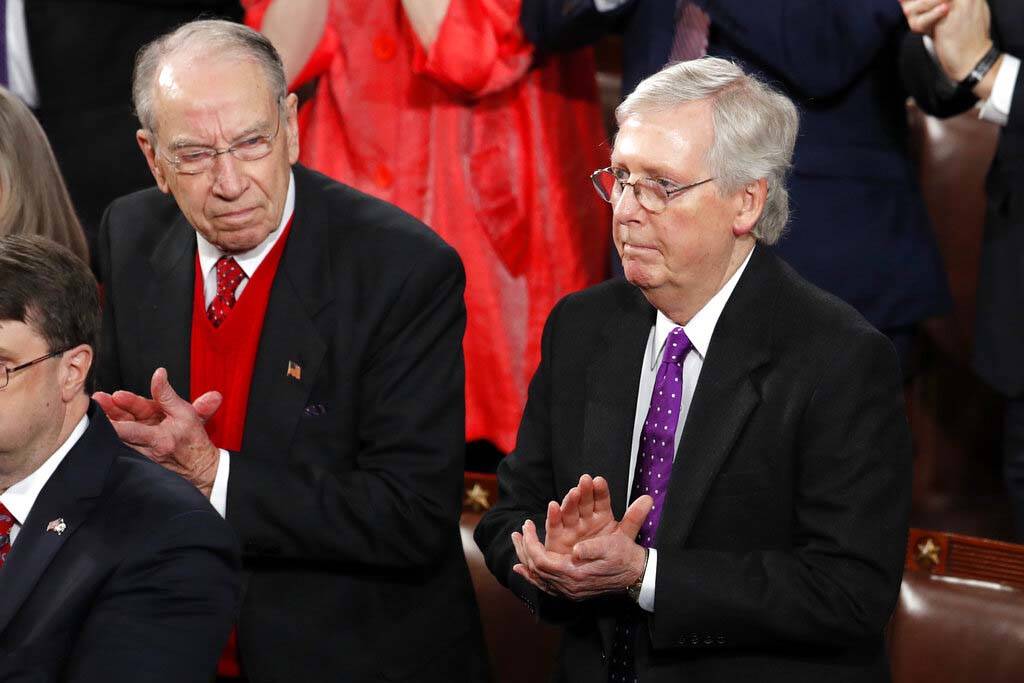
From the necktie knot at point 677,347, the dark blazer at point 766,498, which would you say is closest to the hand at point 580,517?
the dark blazer at point 766,498

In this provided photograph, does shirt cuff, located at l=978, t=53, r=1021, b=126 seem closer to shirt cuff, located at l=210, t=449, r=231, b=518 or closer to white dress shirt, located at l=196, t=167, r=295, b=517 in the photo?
white dress shirt, located at l=196, t=167, r=295, b=517

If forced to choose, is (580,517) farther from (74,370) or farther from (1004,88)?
(1004,88)

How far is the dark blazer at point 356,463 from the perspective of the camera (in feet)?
8.75

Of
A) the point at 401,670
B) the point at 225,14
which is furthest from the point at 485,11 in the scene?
the point at 401,670

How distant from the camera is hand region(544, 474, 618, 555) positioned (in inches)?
87.9

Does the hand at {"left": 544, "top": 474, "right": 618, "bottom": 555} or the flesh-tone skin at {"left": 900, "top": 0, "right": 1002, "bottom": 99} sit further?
the flesh-tone skin at {"left": 900, "top": 0, "right": 1002, "bottom": 99}

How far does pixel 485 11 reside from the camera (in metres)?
3.51

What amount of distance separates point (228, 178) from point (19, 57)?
1429 mm

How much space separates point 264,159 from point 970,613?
58.8 inches

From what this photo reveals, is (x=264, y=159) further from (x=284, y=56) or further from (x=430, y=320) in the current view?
(x=284, y=56)

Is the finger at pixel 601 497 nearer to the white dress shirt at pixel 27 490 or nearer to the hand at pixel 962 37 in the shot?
the white dress shirt at pixel 27 490

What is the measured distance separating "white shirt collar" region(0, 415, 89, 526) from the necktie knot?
0.91 metres

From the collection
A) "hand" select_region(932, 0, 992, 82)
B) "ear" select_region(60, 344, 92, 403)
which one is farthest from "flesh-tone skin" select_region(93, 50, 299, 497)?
"hand" select_region(932, 0, 992, 82)

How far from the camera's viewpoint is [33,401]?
7.64ft
